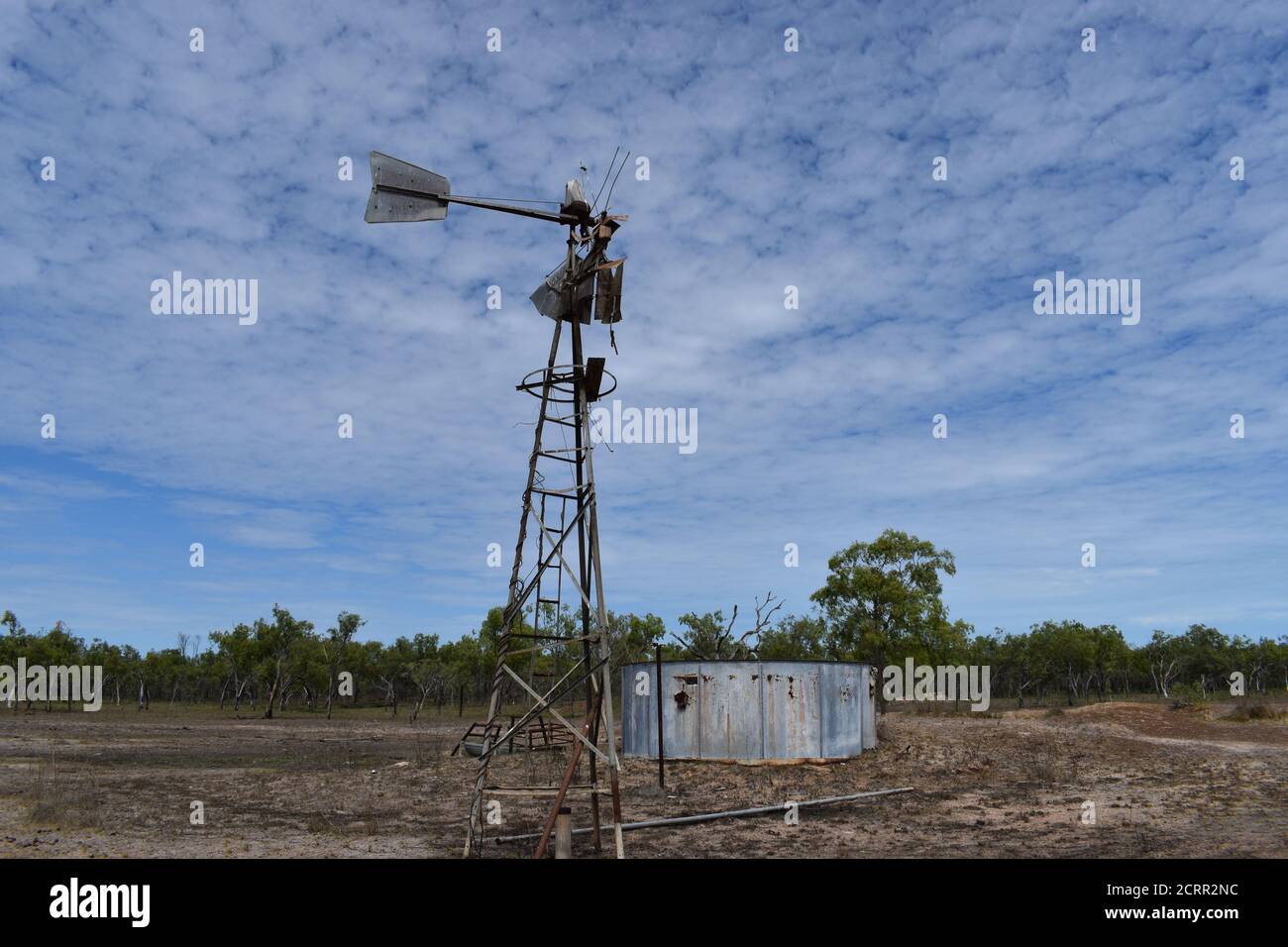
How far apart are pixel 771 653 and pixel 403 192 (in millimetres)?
62163

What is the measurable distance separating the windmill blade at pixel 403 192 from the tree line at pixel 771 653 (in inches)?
895

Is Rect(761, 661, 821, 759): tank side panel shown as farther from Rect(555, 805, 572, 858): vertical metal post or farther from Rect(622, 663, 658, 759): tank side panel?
Rect(555, 805, 572, 858): vertical metal post

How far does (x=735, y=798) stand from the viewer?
20.6m

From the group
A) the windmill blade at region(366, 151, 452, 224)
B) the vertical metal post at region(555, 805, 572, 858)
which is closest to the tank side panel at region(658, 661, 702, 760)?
the vertical metal post at region(555, 805, 572, 858)

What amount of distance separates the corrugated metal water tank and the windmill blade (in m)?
17.3

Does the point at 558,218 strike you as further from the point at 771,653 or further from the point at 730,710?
the point at 771,653

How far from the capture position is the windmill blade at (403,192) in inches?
536

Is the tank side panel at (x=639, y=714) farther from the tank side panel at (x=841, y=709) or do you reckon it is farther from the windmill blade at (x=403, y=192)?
the windmill blade at (x=403, y=192)
